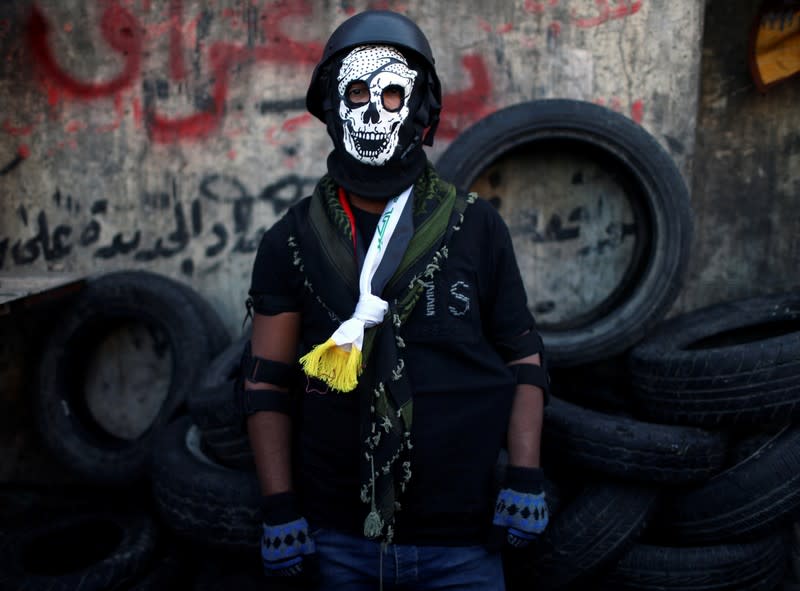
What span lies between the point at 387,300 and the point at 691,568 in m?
2.05

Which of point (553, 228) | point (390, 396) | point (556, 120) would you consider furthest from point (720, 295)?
point (390, 396)

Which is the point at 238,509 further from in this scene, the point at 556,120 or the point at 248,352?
the point at 556,120

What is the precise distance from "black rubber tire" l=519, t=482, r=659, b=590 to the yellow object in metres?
2.70

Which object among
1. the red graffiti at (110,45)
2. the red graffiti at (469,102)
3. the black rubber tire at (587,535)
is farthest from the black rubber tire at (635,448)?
the red graffiti at (110,45)

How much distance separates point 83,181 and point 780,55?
4.27 meters

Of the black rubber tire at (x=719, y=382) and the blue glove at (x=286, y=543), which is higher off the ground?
the black rubber tire at (x=719, y=382)

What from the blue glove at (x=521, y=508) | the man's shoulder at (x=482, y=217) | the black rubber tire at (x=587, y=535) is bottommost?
the black rubber tire at (x=587, y=535)

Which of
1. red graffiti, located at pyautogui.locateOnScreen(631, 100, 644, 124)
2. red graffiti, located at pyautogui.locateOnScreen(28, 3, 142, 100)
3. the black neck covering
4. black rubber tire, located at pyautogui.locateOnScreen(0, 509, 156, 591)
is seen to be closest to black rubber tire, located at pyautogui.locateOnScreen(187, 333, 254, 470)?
black rubber tire, located at pyautogui.locateOnScreen(0, 509, 156, 591)

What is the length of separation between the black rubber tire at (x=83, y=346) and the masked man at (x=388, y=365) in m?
2.15

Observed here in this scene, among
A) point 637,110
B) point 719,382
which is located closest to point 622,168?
point 637,110

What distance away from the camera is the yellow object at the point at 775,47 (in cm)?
438

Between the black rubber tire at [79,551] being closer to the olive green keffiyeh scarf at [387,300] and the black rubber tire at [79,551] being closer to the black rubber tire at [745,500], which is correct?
the olive green keffiyeh scarf at [387,300]

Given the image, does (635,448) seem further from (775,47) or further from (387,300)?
(775,47)

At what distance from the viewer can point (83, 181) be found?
4.73 meters
